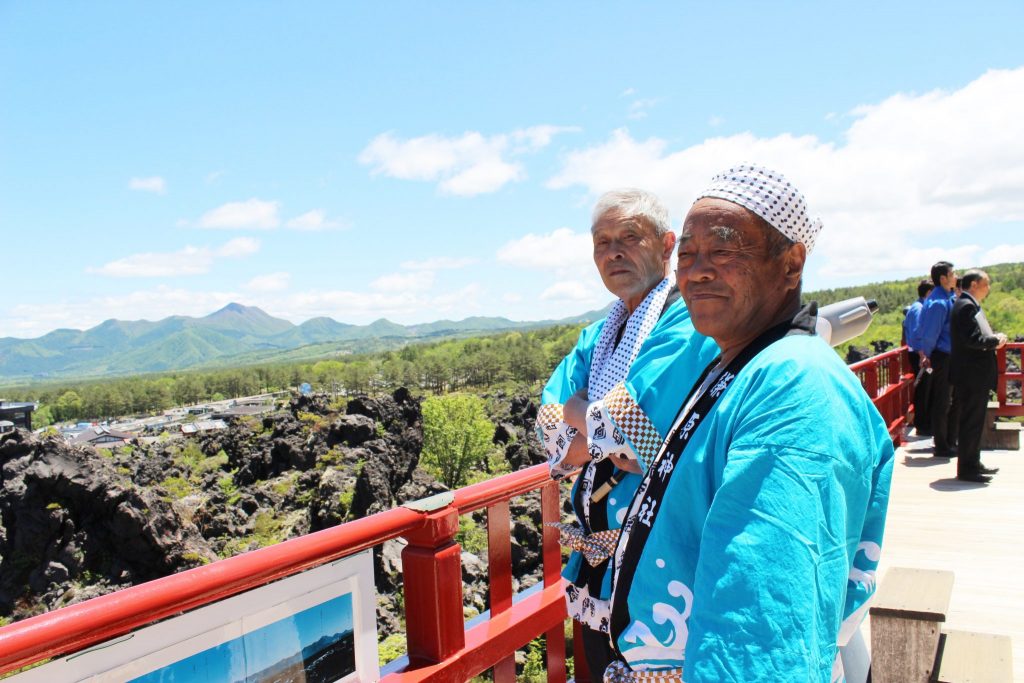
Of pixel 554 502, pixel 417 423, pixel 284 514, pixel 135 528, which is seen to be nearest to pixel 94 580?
pixel 135 528

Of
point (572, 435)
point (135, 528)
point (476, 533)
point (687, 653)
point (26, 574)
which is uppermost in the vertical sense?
point (572, 435)

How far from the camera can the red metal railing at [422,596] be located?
120cm

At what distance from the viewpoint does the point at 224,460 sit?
37031 millimetres

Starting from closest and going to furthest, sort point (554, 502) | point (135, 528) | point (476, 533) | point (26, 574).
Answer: point (554, 502), point (135, 528), point (26, 574), point (476, 533)

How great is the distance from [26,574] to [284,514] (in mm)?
8426

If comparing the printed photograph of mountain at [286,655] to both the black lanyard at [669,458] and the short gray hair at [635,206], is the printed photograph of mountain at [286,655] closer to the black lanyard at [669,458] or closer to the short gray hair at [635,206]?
the black lanyard at [669,458]

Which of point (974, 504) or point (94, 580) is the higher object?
point (974, 504)

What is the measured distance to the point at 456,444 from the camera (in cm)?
4553

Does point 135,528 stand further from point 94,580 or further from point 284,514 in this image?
point 284,514

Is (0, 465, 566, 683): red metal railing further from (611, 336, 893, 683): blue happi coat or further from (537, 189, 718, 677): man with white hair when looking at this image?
(611, 336, 893, 683): blue happi coat

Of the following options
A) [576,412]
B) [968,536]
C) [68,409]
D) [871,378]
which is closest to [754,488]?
[576,412]

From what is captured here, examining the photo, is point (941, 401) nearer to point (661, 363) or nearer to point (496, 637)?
point (496, 637)

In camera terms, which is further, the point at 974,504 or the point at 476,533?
the point at 476,533

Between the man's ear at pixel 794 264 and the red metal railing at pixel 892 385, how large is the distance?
590 cm
